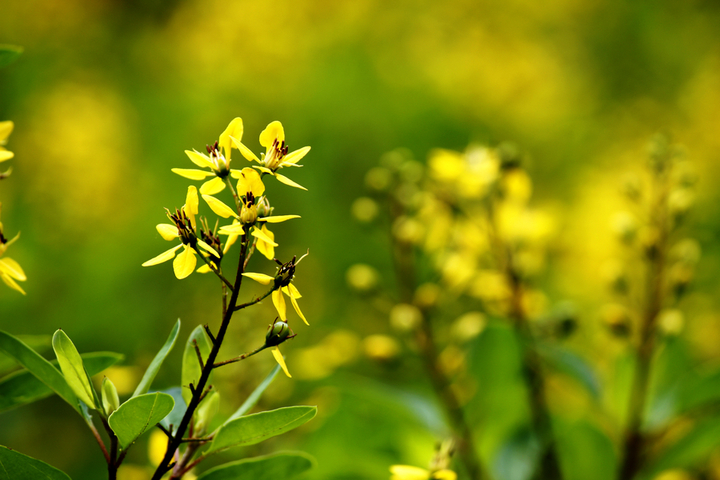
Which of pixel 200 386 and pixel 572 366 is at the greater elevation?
pixel 572 366

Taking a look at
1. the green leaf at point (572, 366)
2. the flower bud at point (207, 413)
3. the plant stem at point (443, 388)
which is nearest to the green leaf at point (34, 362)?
the flower bud at point (207, 413)

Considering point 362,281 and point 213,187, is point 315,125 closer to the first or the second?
point 362,281

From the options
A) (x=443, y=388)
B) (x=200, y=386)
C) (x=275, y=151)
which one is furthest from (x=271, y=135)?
(x=443, y=388)

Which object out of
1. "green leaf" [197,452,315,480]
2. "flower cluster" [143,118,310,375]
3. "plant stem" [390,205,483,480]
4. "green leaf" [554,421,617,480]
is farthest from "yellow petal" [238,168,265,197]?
"green leaf" [554,421,617,480]

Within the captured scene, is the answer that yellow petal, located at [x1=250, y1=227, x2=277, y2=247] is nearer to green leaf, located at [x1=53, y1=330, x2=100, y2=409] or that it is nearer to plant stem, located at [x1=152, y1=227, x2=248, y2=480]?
plant stem, located at [x1=152, y1=227, x2=248, y2=480]

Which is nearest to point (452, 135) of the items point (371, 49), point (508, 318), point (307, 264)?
point (371, 49)

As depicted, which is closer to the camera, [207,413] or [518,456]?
[207,413]

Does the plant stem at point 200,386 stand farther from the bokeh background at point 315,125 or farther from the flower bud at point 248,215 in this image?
the bokeh background at point 315,125
